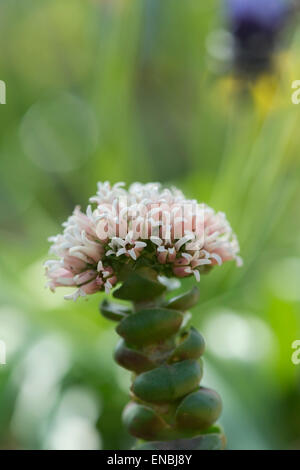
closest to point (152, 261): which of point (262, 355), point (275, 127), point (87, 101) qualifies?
point (262, 355)

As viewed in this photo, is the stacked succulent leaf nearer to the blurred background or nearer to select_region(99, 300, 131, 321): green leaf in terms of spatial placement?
select_region(99, 300, 131, 321): green leaf

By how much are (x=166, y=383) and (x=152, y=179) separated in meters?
1.94

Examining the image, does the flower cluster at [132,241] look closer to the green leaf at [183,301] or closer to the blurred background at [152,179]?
the green leaf at [183,301]

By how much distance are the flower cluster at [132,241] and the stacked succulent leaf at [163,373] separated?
2 cm

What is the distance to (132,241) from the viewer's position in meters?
0.51

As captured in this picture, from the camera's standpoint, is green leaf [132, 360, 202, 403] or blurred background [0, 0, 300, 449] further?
blurred background [0, 0, 300, 449]

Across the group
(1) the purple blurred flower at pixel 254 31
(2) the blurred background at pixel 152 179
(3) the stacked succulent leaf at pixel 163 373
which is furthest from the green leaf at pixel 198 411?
(1) the purple blurred flower at pixel 254 31

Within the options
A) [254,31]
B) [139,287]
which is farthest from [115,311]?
[254,31]

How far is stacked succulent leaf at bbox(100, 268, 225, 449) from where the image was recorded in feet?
1.63

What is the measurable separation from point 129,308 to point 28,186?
1.88m

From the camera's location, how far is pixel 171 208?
1.75ft

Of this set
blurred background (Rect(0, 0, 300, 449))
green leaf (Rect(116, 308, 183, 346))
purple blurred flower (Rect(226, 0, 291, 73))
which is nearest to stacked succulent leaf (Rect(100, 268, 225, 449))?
green leaf (Rect(116, 308, 183, 346))

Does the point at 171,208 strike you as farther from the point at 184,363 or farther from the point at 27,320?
the point at 27,320

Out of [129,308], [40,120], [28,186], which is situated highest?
[40,120]
